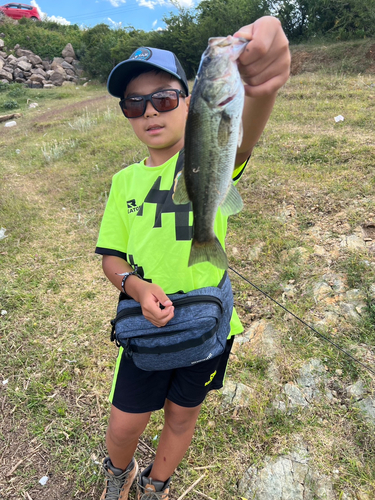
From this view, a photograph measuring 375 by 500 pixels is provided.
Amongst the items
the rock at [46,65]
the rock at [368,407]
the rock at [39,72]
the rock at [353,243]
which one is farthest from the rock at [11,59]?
the rock at [368,407]

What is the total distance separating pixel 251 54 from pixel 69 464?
281 cm

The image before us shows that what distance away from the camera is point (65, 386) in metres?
2.87

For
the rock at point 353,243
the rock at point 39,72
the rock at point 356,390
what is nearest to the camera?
the rock at point 356,390

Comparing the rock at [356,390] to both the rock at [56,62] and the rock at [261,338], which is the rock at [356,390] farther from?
the rock at [56,62]

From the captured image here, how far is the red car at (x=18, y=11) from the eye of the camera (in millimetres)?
35781

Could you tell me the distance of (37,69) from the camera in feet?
94.6

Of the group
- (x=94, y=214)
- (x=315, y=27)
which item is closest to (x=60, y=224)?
(x=94, y=214)

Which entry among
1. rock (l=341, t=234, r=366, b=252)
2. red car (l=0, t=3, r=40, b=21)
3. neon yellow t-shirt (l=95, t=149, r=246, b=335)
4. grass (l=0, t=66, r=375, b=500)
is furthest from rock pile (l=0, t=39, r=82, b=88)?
neon yellow t-shirt (l=95, t=149, r=246, b=335)

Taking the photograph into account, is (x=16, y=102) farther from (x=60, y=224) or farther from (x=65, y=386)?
(x=65, y=386)

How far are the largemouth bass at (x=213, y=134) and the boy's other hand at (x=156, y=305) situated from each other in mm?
413

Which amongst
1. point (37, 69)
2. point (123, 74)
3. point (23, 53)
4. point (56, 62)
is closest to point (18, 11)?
point (23, 53)

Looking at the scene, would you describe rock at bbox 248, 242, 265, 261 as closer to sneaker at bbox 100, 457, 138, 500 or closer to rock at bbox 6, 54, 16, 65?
sneaker at bbox 100, 457, 138, 500

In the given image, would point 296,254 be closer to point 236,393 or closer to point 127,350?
point 236,393

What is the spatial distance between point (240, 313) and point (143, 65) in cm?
261
